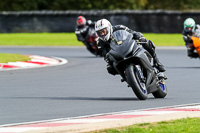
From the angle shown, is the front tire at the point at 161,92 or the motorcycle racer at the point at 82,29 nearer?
the front tire at the point at 161,92

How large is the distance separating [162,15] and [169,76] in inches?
890

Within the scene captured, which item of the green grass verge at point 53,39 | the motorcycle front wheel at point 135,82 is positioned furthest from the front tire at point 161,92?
the green grass verge at point 53,39

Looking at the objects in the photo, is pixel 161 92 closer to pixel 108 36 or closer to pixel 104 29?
pixel 108 36

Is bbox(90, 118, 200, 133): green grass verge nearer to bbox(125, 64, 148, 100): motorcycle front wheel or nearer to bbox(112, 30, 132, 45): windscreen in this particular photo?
bbox(125, 64, 148, 100): motorcycle front wheel

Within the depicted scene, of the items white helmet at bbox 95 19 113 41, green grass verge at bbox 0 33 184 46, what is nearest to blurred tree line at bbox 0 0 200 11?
green grass verge at bbox 0 33 184 46

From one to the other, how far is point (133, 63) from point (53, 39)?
27116mm

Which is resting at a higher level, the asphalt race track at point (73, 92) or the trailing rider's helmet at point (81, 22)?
the asphalt race track at point (73, 92)

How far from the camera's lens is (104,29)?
33.9 ft

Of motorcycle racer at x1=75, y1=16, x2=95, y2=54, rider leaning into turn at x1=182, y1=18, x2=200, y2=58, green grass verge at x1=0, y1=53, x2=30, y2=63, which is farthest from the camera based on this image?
motorcycle racer at x1=75, y1=16, x2=95, y2=54

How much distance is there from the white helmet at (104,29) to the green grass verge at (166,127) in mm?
2818

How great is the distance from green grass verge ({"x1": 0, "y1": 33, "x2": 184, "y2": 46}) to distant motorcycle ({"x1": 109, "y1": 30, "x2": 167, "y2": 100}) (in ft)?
68.6

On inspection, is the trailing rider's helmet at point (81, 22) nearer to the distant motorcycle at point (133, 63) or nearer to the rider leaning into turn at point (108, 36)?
the rider leaning into turn at point (108, 36)

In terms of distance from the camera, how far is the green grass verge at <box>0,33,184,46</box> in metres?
33.1

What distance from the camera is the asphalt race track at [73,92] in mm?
9164
